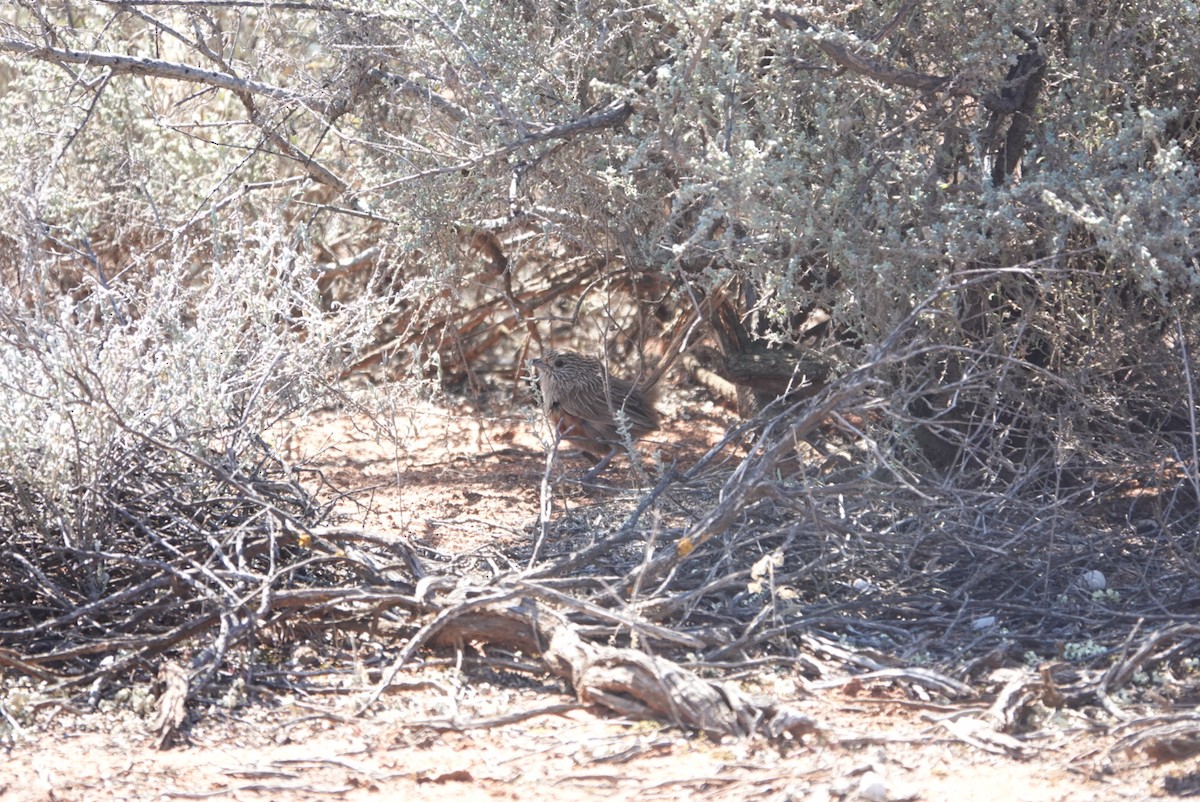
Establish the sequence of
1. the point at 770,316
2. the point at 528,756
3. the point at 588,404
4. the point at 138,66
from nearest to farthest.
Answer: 1. the point at 528,756
2. the point at 770,316
3. the point at 138,66
4. the point at 588,404

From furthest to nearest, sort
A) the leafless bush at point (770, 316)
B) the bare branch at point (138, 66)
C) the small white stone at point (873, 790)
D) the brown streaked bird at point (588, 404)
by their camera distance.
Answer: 1. the brown streaked bird at point (588, 404)
2. the bare branch at point (138, 66)
3. the leafless bush at point (770, 316)
4. the small white stone at point (873, 790)

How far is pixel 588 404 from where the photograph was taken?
22.0 ft

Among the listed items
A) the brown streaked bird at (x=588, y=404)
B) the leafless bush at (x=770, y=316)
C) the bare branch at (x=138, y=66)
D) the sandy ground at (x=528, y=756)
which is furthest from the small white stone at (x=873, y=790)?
the bare branch at (x=138, y=66)

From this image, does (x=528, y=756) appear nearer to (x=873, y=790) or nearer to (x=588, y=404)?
(x=873, y=790)

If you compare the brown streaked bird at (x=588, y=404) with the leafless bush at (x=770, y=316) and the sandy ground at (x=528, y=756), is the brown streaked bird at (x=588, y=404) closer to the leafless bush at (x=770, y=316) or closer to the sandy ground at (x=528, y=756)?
the leafless bush at (x=770, y=316)

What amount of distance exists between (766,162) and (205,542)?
7.35 ft

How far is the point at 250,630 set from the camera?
3.61m

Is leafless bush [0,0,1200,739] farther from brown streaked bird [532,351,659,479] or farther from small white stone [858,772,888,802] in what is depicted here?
brown streaked bird [532,351,659,479]

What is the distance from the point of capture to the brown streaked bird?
6.51 meters

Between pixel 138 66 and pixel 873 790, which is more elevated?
pixel 138 66

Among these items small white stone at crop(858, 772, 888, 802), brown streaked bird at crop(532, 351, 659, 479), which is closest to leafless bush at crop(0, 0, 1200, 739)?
small white stone at crop(858, 772, 888, 802)

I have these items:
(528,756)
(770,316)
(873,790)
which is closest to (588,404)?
(770,316)

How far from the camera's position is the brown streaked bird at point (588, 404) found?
6.51 metres

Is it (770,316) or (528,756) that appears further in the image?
(770,316)
